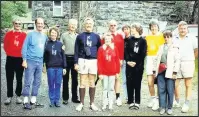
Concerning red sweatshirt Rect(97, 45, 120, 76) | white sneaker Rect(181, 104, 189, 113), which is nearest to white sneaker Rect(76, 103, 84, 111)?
red sweatshirt Rect(97, 45, 120, 76)

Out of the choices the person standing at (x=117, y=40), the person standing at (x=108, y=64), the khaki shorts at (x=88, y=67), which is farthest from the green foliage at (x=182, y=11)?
the khaki shorts at (x=88, y=67)

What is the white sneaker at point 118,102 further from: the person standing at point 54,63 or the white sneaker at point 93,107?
the person standing at point 54,63

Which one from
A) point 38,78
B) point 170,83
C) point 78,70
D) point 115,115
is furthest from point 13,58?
point 170,83

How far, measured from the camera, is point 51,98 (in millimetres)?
9070

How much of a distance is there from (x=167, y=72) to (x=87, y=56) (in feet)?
5.29

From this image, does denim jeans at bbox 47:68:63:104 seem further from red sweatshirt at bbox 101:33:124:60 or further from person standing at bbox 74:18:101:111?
red sweatshirt at bbox 101:33:124:60

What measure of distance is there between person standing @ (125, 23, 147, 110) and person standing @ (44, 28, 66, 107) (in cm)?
136

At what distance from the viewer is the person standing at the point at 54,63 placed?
29.6ft

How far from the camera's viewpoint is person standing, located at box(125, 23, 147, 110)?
8938 mm

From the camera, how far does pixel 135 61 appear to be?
900 cm

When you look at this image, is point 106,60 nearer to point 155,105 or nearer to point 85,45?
point 85,45

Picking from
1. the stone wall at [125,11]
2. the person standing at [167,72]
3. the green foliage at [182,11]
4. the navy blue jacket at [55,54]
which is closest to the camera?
the person standing at [167,72]

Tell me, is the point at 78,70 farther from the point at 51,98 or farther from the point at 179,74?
the point at 179,74

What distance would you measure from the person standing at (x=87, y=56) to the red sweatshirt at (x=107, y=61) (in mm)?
118
